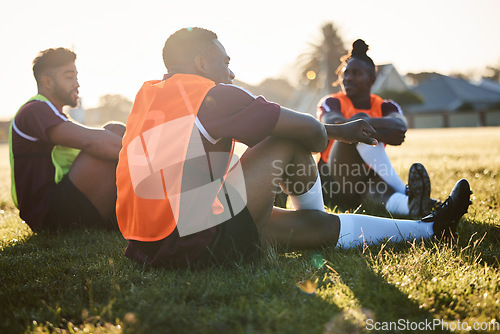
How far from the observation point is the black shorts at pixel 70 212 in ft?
10.4

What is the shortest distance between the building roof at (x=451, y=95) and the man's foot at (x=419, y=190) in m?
41.1

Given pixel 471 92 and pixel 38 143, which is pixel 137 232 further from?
pixel 471 92

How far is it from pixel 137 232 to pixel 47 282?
0.64m

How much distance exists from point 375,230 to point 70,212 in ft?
8.03

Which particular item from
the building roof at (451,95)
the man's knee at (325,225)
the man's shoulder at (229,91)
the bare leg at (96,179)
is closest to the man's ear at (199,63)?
the man's shoulder at (229,91)

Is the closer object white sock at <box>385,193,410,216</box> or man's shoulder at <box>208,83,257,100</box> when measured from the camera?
man's shoulder at <box>208,83,257,100</box>

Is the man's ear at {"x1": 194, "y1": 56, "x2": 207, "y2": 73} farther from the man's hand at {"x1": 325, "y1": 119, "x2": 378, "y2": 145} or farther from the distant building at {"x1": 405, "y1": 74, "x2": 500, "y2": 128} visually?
the distant building at {"x1": 405, "y1": 74, "x2": 500, "y2": 128}

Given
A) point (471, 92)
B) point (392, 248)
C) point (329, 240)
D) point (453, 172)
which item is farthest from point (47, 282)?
point (471, 92)

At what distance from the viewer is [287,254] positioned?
2512 mm

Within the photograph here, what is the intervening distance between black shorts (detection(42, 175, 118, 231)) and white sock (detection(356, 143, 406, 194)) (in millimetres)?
2368

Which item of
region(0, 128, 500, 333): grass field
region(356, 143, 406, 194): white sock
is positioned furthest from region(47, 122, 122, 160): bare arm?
region(356, 143, 406, 194): white sock

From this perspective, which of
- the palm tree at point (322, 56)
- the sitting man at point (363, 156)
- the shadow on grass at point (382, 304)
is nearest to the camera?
the shadow on grass at point (382, 304)

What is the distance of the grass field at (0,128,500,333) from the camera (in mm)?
1648

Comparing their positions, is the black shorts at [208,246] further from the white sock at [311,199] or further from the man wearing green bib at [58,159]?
the man wearing green bib at [58,159]
